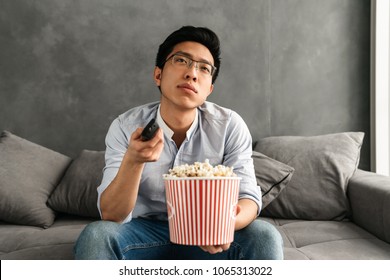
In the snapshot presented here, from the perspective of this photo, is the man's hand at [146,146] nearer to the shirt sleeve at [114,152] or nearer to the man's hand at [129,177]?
the man's hand at [129,177]

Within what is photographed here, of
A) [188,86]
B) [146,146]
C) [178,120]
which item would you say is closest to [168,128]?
[178,120]

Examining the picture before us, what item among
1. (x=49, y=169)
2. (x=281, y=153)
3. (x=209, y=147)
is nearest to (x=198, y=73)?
(x=209, y=147)

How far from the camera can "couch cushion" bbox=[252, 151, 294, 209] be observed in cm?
223

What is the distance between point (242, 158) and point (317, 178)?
2.88 ft

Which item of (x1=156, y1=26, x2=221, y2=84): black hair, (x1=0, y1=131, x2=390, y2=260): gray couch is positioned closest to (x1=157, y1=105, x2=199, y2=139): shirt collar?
(x1=156, y1=26, x2=221, y2=84): black hair

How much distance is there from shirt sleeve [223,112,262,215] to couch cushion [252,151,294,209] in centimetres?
61

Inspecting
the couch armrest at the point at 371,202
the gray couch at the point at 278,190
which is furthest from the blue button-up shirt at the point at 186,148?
the couch armrest at the point at 371,202

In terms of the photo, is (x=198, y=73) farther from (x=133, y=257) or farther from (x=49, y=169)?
(x=49, y=169)

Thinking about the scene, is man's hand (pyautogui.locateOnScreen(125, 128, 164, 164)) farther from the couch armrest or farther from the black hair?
the couch armrest

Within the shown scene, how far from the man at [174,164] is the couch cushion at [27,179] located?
2.66 feet

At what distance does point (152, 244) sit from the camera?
1.44 m

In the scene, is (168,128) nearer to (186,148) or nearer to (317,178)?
(186,148)

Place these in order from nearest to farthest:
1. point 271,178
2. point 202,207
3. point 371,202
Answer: point 202,207 < point 371,202 < point 271,178

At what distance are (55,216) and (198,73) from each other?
1.21 meters
